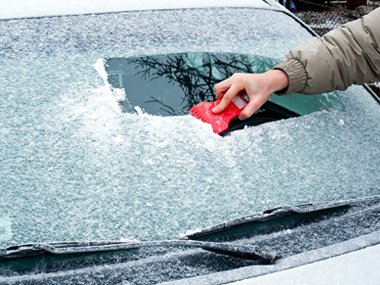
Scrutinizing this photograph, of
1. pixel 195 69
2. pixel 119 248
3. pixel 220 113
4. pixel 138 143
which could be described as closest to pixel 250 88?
pixel 220 113

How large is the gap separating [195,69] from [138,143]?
1.56 feet

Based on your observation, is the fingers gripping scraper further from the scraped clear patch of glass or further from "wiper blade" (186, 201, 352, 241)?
"wiper blade" (186, 201, 352, 241)

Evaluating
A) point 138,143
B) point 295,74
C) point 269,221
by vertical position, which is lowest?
point 269,221

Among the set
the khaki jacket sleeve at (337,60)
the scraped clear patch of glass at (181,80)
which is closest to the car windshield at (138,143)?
the scraped clear patch of glass at (181,80)

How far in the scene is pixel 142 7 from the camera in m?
2.17

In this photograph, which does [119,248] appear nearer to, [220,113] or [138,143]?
[138,143]

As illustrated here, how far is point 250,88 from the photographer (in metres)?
1.83

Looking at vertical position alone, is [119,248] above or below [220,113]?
below

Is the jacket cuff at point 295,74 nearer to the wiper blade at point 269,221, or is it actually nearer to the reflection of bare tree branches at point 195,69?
the reflection of bare tree branches at point 195,69

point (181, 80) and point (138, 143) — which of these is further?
point (181, 80)

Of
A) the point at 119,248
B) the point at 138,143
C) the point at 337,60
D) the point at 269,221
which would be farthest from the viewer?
the point at 337,60

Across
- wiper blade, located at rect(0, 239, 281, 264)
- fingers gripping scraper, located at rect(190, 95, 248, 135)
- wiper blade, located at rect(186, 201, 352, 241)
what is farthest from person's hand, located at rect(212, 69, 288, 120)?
wiper blade, located at rect(0, 239, 281, 264)

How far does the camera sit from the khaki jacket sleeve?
1.90 metres

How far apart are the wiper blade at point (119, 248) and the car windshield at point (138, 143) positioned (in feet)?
0.20
